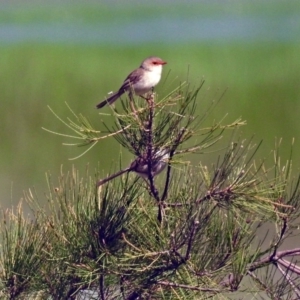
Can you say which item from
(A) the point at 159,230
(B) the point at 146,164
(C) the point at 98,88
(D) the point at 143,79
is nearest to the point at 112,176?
(B) the point at 146,164

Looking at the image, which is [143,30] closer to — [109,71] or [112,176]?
[109,71]

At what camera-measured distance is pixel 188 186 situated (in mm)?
2279

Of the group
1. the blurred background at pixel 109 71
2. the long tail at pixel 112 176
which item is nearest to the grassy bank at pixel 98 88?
the blurred background at pixel 109 71

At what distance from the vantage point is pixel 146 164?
2195 mm

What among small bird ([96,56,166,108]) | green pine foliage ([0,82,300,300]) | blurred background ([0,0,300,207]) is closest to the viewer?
green pine foliage ([0,82,300,300])

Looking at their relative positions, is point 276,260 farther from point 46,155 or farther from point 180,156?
point 46,155

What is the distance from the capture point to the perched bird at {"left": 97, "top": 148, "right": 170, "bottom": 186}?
85.2 inches

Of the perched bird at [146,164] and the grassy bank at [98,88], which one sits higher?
the perched bird at [146,164]

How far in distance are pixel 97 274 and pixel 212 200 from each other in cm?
31

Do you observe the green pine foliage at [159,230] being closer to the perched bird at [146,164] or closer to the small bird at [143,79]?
the perched bird at [146,164]

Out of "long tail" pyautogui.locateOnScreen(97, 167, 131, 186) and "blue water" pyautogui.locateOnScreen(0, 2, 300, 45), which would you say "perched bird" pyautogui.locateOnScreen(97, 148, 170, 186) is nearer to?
"long tail" pyautogui.locateOnScreen(97, 167, 131, 186)

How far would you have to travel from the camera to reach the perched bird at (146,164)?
2164 millimetres

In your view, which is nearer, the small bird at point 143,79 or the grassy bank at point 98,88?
the small bird at point 143,79

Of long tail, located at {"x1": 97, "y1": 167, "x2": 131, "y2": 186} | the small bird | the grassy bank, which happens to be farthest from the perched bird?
the grassy bank
